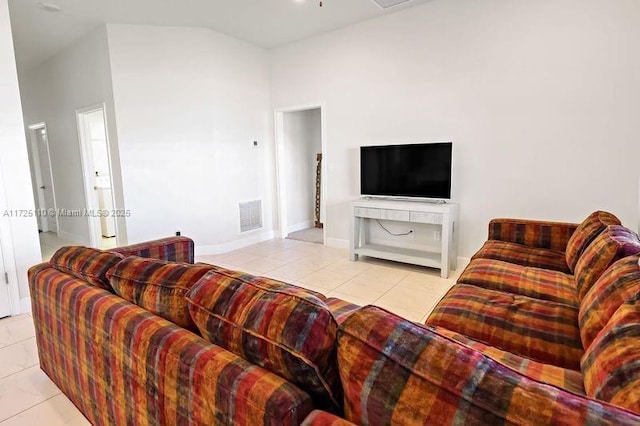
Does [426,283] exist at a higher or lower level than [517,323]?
lower

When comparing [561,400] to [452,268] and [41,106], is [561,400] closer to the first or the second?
[452,268]

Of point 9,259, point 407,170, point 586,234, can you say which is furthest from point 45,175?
point 586,234

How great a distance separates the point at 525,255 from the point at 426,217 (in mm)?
1174

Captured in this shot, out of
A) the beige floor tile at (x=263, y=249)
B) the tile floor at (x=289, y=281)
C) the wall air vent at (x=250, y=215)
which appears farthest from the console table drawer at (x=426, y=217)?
the wall air vent at (x=250, y=215)

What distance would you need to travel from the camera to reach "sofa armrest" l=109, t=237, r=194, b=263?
216cm

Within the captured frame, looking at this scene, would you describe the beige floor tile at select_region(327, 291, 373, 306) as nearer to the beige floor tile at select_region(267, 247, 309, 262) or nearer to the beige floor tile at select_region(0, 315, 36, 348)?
the beige floor tile at select_region(267, 247, 309, 262)

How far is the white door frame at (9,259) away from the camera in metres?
2.74

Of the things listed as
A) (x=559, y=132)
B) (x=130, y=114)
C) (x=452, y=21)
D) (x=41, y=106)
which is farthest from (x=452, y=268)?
(x=41, y=106)

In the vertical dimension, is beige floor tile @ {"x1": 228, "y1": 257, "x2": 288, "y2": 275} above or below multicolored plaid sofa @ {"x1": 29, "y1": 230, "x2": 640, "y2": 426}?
below

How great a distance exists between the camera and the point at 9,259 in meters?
2.81

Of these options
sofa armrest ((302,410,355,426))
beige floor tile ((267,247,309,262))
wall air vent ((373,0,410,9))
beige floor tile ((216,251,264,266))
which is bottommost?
beige floor tile ((216,251,264,266))

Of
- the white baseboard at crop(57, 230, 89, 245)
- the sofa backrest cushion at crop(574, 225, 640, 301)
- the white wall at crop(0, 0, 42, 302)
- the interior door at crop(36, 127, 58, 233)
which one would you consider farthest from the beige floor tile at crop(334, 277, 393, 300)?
the interior door at crop(36, 127, 58, 233)

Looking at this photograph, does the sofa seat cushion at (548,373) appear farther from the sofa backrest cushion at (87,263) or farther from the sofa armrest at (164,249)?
the sofa armrest at (164,249)

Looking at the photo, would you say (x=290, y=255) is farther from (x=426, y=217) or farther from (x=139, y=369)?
(x=139, y=369)
